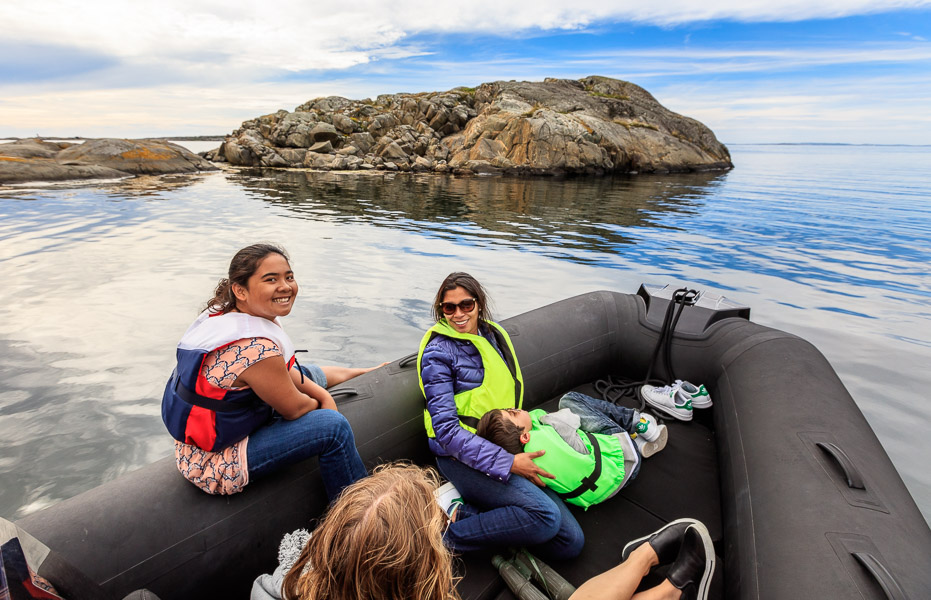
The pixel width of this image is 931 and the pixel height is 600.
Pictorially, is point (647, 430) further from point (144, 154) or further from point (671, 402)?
point (144, 154)

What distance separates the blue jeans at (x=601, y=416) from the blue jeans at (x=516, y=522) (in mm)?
607

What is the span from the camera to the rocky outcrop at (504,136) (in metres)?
27.3

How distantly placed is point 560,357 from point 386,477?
2.46 metres

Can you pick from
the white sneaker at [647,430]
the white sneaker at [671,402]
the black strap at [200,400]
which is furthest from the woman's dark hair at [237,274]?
the white sneaker at [671,402]

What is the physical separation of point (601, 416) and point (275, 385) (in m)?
1.85

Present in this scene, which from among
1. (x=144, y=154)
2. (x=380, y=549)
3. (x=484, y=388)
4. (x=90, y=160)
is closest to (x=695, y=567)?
(x=484, y=388)

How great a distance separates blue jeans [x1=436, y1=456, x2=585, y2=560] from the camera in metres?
1.90

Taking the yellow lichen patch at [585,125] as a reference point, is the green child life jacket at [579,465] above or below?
below

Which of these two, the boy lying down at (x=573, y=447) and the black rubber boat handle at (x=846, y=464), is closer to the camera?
the black rubber boat handle at (x=846, y=464)

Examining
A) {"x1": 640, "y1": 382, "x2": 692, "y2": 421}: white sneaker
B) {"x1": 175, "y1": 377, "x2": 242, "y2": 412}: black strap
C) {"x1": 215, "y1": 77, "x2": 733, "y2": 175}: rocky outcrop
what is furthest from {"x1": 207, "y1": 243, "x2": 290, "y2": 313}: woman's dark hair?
{"x1": 215, "y1": 77, "x2": 733, "y2": 175}: rocky outcrop

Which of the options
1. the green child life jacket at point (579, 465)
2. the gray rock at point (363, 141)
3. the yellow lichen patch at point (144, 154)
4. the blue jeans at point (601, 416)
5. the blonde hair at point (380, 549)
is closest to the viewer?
the blonde hair at point (380, 549)

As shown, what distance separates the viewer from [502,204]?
15.5m

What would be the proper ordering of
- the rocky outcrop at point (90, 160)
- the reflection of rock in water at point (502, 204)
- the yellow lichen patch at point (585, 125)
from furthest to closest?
the yellow lichen patch at point (585, 125) → the rocky outcrop at point (90, 160) → the reflection of rock in water at point (502, 204)

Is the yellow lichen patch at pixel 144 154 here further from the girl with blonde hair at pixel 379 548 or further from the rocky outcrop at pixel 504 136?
the girl with blonde hair at pixel 379 548
